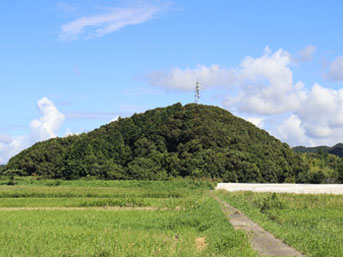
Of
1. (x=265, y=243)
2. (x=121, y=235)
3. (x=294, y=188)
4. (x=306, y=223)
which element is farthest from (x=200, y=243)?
(x=294, y=188)

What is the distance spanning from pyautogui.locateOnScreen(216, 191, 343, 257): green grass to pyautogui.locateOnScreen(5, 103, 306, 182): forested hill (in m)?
34.6

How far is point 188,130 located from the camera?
79188 mm

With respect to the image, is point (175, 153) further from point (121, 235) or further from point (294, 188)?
point (121, 235)

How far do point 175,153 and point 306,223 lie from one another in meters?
54.4

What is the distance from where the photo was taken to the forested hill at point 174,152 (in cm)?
7088

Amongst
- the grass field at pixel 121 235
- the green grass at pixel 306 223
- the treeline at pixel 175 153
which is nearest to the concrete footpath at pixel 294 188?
the green grass at pixel 306 223

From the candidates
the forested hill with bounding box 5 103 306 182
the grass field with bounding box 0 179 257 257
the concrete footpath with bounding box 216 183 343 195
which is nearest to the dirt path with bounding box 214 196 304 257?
the grass field with bounding box 0 179 257 257

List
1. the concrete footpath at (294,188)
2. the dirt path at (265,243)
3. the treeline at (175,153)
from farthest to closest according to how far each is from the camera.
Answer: the treeline at (175,153) < the concrete footpath at (294,188) < the dirt path at (265,243)

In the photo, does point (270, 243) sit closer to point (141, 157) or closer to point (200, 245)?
point (200, 245)

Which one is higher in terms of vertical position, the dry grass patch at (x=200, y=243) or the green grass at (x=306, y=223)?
the green grass at (x=306, y=223)

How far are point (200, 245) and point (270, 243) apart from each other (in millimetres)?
2535

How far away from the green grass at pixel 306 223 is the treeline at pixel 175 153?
112 ft

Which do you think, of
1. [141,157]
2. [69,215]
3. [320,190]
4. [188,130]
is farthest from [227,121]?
[69,215]

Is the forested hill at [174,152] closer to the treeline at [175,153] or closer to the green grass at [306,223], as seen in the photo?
the treeline at [175,153]
